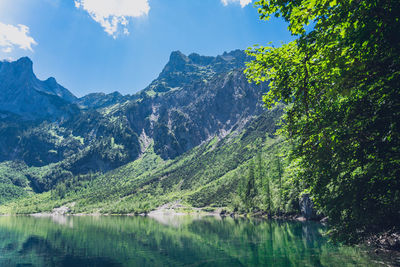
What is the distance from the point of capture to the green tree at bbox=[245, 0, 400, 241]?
8188mm

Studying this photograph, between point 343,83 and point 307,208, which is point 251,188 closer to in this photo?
point 307,208

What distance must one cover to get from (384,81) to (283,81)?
153 inches

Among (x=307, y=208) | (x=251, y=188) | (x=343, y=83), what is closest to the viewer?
(x=343, y=83)

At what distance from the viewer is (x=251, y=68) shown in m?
11.5

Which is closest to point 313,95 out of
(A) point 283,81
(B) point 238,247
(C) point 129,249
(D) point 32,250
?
(A) point 283,81

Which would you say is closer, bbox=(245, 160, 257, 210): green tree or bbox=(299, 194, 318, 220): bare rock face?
bbox=(299, 194, 318, 220): bare rock face

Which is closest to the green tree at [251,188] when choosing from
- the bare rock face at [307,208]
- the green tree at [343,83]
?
the bare rock face at [307,208]

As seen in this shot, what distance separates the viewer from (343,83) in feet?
31.7

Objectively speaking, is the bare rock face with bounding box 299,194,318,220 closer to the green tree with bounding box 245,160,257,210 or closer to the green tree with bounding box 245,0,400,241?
the green tree with bounding box 245,160,257,210

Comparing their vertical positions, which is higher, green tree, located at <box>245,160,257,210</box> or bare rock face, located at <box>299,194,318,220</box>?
green tree, located at <box>245,160,257,210</box>

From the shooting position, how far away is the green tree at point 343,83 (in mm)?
8188

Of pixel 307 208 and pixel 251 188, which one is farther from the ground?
pixel 251 188

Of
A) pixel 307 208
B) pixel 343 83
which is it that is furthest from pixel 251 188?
pixel 343 83

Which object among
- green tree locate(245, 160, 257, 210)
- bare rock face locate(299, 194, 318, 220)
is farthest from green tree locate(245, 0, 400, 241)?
green tree locate(245, 160, 257, 210)
